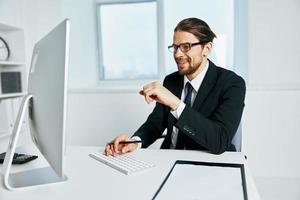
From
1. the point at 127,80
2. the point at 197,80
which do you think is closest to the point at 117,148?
the point at 197,80

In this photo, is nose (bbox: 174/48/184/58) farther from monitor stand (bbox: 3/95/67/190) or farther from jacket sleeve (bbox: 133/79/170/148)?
monitor stand (bbox: 3/95/67/190)

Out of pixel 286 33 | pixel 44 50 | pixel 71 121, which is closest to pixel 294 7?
pixel 286 33

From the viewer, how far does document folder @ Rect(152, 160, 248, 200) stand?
65 cm

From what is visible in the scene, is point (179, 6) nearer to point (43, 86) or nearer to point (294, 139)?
point (294, 139)

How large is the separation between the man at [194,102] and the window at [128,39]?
113cm

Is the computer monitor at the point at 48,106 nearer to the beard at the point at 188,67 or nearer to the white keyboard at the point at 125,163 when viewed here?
the white keyboard at the point at 125,163

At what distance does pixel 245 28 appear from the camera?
214 centimetres

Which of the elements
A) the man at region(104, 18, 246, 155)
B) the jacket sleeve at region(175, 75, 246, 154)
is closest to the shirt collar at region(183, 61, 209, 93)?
the man at region(104, 18, 246, 155)

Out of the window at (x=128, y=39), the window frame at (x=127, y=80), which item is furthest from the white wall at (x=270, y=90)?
the window at (x=128, y=39)

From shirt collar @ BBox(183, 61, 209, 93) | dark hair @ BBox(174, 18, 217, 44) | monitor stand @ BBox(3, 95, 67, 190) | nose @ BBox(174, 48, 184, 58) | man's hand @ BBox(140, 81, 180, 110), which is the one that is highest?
dark hair @ BBox(174, 18, 217, 44)

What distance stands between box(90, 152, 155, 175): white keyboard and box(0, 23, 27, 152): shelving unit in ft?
4.31

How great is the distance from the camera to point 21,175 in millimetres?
859

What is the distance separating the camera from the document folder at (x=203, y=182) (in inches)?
25.4

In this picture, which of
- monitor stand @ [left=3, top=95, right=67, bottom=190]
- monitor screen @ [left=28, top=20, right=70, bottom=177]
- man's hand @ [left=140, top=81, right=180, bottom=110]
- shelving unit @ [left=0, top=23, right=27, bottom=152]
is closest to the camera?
monitor screen @ [left=28, top=20, right=70, bottom=177]
